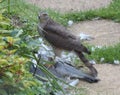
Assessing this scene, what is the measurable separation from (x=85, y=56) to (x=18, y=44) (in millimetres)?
2905

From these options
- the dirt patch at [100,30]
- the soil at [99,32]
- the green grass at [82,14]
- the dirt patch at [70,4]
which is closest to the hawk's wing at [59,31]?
the soil at [99,32]

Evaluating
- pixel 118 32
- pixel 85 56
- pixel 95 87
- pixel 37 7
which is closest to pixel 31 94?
pixel 95 87

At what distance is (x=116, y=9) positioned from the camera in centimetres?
959

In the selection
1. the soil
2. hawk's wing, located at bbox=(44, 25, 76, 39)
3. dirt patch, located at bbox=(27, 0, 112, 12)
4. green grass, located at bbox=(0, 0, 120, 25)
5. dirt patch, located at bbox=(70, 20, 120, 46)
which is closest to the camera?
the soil

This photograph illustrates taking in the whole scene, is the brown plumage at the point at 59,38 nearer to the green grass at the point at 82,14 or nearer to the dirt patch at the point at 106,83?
the dirt patch at the point at 106,83

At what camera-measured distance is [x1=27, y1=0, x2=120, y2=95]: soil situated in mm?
6504

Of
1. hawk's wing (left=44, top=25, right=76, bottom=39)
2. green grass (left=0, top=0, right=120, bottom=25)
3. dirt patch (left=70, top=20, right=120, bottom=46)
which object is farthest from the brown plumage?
green grass (left=0, top=0, right=120, bottom=25)

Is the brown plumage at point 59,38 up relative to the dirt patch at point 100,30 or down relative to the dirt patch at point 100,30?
up

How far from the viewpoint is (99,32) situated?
345 inches

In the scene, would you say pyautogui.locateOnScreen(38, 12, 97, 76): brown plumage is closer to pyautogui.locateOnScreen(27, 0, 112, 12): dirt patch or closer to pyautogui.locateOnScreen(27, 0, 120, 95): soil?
pyautogui.locateOnScreen(27, 0, 120, 95): soil

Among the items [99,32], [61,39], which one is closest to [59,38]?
[61,39]

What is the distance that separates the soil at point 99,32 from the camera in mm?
6504

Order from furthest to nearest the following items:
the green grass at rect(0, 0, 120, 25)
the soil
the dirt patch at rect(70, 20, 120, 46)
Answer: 1. the green grass at rect(0, 0, 120, 25)
2. the dirt patch at rect(70, 20, 120, 46)
3. the soil

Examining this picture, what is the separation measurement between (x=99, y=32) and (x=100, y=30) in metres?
0.11
